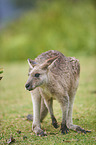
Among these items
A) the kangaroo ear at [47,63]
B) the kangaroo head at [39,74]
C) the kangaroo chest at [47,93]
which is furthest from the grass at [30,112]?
the kangaroo ear at [47,63]

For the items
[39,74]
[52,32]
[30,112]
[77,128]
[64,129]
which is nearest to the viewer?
[39,74]

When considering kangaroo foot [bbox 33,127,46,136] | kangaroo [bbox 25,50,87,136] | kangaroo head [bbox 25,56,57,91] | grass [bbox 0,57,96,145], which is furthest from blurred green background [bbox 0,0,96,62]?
kangaroo head [bbox 25,56,57,91]

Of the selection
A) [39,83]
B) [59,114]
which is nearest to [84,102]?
[59,114]

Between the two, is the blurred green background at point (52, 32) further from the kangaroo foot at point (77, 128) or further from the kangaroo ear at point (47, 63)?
the kangaroo ear at point (47, 63)

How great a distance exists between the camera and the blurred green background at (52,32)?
47.4ft

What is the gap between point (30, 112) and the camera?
18.0 ft

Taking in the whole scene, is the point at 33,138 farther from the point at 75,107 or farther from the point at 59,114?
the point at 75,107

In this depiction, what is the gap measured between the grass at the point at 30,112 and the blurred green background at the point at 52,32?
5.00m

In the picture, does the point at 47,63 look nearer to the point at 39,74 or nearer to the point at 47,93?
the point at 39,74

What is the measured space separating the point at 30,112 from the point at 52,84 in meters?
1.95

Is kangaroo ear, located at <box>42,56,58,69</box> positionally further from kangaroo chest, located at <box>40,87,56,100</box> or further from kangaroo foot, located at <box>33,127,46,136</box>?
kangaroo foot, located at <box>33,127,46,136</box>

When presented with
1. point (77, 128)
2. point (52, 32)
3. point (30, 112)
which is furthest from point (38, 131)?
point (52, 32)

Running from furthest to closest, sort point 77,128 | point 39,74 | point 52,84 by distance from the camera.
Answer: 1. point 77,128
2. point 52,84
3. point 39,74

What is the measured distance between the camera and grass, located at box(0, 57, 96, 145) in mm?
3650
